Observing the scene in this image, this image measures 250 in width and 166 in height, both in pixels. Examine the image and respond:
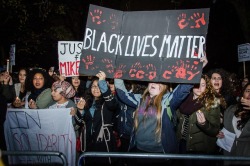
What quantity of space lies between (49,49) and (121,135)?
54.0ft

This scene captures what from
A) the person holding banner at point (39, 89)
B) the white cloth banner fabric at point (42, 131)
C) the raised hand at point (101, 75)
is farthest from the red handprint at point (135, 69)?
Answer: the person holding banner at point (39, 89)

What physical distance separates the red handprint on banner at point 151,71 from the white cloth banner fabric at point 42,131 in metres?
1.59

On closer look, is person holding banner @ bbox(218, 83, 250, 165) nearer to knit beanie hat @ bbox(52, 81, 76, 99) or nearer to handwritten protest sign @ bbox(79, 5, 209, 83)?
handwritten protest sign @ bbox(79, 5, 209, 83)

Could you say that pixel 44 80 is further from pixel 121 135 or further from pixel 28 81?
pixel 121 135

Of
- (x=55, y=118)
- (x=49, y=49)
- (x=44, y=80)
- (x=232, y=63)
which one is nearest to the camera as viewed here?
(x=55, y=118)

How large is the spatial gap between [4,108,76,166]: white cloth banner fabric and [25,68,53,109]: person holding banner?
36 centimetres

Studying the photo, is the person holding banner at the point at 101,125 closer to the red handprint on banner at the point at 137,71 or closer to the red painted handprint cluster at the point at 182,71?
the red handprint on banner at the point at 137,71

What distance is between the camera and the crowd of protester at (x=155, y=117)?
174 inches

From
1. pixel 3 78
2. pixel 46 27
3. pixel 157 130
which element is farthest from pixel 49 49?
pixel 157 130

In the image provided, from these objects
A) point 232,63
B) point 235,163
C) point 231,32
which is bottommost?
point 235,163

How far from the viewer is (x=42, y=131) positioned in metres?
5.66

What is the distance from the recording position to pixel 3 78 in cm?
788

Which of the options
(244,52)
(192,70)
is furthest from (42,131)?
(244,52)

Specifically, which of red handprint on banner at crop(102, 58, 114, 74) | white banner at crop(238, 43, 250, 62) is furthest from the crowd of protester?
white banner at crop(238, 43, 250, 62)
